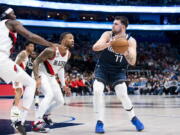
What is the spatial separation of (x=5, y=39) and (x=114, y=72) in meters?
2.16

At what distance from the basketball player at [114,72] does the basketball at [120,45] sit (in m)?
0.20

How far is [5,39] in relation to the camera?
5.65m

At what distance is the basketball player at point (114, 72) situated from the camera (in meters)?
6.68

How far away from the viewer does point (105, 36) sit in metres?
6.68

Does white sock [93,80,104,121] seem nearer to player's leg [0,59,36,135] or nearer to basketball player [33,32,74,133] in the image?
basketball player [33,32,74,133]

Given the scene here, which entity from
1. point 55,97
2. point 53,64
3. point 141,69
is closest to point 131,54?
point 53,64

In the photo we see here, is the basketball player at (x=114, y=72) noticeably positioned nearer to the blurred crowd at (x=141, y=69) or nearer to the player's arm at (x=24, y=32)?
the player's arm at (x=24, y=32)

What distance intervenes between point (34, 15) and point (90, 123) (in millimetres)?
32290

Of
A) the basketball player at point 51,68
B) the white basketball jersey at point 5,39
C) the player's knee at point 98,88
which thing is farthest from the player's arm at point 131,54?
the white basketball jersey at point 5,39

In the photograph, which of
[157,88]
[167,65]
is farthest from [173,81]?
[167,65]

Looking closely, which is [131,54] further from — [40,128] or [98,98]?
[40,128]

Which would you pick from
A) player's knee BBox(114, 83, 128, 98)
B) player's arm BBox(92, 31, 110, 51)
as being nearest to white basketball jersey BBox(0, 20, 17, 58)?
player's arm BBox(92, 31, 110, 51)

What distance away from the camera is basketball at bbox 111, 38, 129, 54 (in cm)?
628

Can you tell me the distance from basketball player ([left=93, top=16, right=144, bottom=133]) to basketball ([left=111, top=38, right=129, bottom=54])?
0.20m
